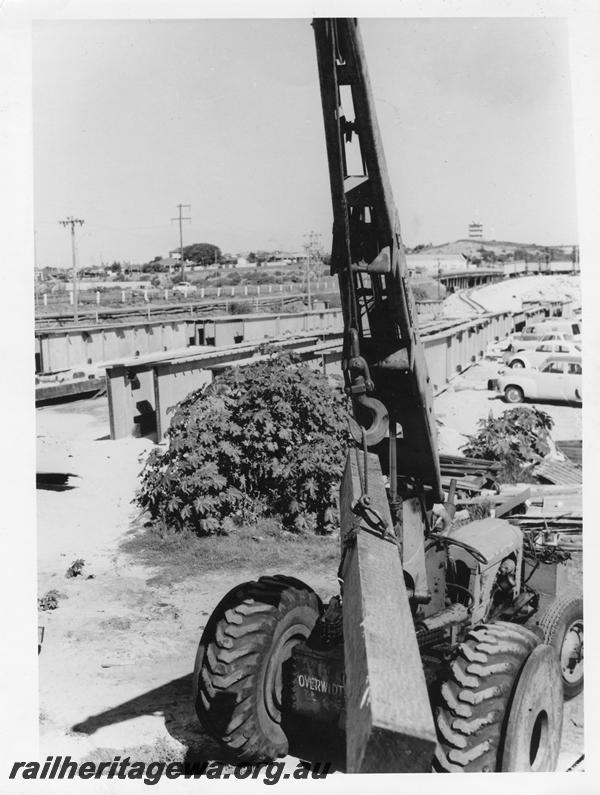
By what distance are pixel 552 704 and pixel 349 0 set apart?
558 cm

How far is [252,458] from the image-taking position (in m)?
12.6

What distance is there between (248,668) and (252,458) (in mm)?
6702

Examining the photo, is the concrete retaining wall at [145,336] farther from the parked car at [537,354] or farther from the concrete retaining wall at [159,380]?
the concrete retaining wall at [159,380]

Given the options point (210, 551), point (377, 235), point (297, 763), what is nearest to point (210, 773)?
point (297, 763)

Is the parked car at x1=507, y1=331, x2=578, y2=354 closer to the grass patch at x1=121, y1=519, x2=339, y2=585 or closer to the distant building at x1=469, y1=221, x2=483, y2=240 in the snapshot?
the distant building at x1=469, y1=221, x2=483, y2=240

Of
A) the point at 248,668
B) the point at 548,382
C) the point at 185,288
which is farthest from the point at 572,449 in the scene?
the point at 185,288

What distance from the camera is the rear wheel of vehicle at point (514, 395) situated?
21.3m

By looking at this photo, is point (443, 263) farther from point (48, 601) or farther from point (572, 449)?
point (48, 601)

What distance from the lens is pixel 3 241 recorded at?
6598mm

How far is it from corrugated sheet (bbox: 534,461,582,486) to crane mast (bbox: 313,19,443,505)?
7.53m

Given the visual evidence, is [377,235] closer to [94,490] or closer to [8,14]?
[8,14]

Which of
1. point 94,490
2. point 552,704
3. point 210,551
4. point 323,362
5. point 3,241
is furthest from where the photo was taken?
point 323,362

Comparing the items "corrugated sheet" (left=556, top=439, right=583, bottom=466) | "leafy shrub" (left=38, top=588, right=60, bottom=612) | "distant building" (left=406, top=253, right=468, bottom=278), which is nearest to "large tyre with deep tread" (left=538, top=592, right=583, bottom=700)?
"leafy shrub" (left=38, top=588, right=60, bottom=612)

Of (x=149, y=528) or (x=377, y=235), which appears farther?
(x=149, y=528)
